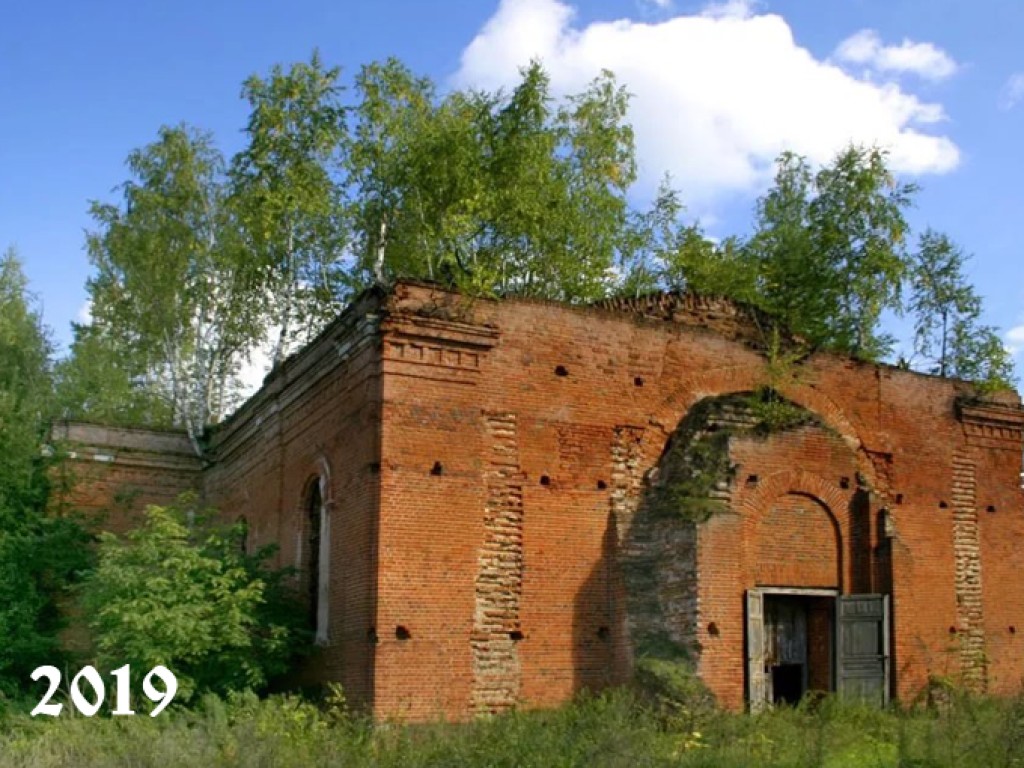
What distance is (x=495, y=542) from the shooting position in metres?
14.7

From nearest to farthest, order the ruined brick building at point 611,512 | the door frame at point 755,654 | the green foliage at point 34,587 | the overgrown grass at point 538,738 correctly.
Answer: the overgrown grass at point 538,738
the ruined brick building at point 611,512
the door frame at point 755,654
the green foliage at point 34,587

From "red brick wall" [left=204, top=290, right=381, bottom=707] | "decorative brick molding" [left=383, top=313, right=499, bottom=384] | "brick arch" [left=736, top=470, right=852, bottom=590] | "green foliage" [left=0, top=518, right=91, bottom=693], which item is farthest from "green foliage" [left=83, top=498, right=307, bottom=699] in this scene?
"brick arch" [left=736, top=470, right=852, bottom=590]

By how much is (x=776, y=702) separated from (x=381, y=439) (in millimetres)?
6183

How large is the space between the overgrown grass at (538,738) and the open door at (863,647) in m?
0.68

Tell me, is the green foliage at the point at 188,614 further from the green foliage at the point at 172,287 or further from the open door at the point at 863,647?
the green foliage at the point at 172,287

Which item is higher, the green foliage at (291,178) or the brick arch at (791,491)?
the green foliage at (291,178)

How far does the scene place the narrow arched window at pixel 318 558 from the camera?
15578mm

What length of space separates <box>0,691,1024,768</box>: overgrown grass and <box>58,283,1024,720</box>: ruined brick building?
2.69ft

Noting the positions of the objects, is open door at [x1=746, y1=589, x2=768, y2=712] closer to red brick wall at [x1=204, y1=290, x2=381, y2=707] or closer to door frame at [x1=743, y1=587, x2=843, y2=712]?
door frame at [x1=743, y1=587, x2=843, y2=712]

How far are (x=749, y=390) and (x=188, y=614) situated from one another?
25.8 ft

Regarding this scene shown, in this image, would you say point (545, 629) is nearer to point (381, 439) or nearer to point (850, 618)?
point (381, 439)

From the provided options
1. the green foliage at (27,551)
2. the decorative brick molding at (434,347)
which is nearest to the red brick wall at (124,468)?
the green foliage at (27,551)

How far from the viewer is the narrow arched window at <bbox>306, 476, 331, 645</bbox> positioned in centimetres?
1558

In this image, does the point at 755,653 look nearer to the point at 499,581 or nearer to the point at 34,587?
the point at 499,581
